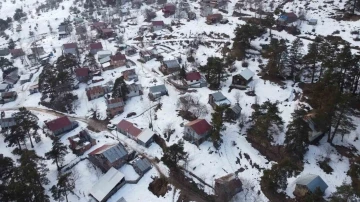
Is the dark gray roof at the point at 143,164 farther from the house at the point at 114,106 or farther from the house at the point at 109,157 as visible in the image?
the house at the point at 114,106

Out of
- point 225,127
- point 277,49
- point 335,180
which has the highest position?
point 277,49

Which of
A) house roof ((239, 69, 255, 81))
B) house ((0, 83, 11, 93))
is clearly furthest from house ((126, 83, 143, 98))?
house ((0, 83, 11, 93))

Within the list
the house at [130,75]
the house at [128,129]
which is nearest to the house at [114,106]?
the house at [128,129]

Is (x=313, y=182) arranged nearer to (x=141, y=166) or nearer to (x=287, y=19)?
(x=141, y=166)

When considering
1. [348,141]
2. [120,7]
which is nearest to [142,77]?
[348,141]

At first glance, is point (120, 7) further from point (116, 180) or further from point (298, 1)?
point (116, 180)

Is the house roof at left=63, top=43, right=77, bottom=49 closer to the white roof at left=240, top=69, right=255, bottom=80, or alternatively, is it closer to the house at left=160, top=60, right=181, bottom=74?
the house at left=160, top=60, right=181, bottom=74
